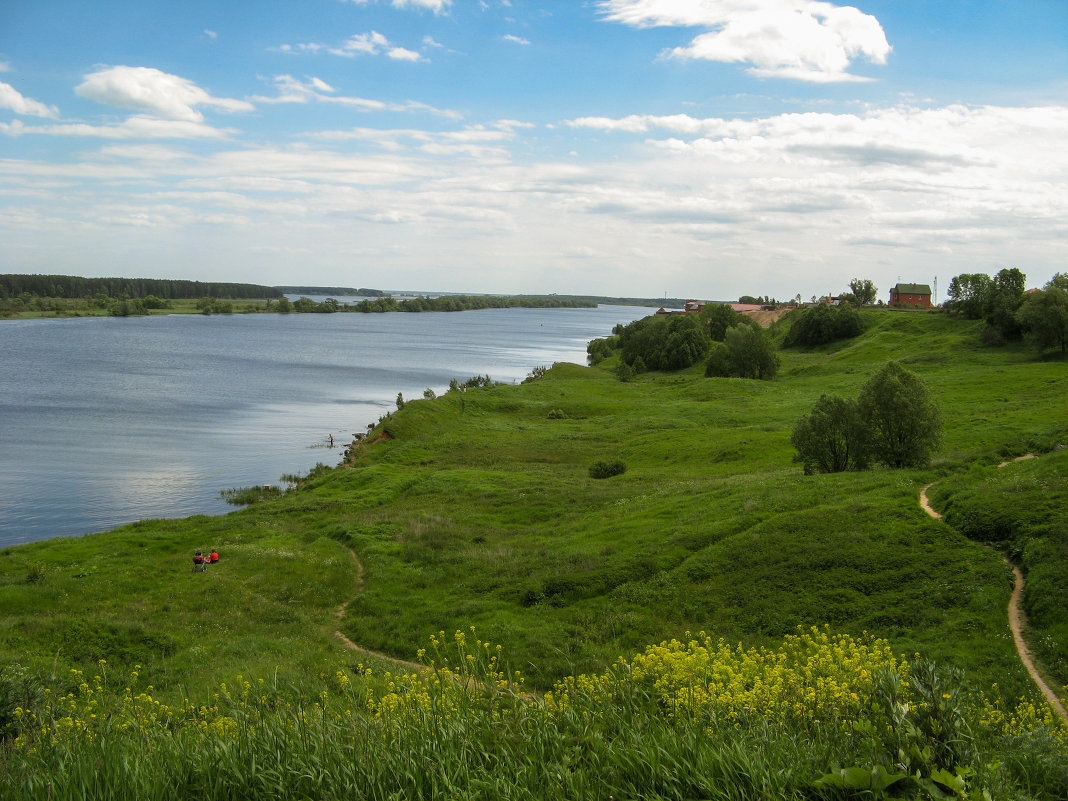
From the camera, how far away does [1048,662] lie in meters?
13.9

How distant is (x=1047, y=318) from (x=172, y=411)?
89.4 metres

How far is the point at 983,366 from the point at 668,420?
114 feet

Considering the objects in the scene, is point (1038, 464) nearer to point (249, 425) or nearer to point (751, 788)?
point (751, 788)

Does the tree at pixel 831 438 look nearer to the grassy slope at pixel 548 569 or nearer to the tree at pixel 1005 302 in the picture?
the grassy slope at pixel 548 569

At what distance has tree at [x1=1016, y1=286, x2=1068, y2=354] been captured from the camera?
6812 cm

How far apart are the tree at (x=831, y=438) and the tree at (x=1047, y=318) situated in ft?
164

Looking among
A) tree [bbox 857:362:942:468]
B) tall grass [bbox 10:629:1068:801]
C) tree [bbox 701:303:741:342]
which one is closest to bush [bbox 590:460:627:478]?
tree [bbox 857:362:942:468]

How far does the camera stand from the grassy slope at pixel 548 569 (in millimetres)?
17250

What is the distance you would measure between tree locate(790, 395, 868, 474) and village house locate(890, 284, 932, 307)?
120713 millimetres

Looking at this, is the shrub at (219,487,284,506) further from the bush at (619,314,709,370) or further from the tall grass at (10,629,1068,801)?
the bush at (619,314,709,370)

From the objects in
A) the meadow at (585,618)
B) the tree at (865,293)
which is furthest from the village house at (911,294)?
the meadow at (585,618)

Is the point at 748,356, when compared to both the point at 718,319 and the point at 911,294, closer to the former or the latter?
the point at 718,319

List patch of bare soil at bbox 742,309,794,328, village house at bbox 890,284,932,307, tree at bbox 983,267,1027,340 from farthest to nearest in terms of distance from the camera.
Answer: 1. patch of bare soil at bbox 742,309,794,328
2. village house at bbox 890,284,932,307
3. tree at bbox 983,267,1027,340

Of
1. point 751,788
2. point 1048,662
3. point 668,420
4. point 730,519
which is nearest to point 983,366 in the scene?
point 668,420
